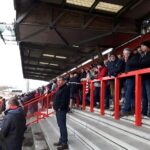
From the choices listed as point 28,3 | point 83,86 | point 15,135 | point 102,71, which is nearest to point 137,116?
point 15,135

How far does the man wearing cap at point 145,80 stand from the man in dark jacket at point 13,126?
2.50 metres

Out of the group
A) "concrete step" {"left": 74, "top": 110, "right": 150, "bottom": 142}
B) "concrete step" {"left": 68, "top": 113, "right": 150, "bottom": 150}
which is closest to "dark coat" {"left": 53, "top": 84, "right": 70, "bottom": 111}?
"concrete step" {"left": 68, "top": 113, "right": 150, "bottom": 150}

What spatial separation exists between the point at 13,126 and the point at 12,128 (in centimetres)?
5

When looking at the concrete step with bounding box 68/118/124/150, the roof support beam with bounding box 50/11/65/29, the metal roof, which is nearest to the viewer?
the concrete step with bounding box 68/118/124/150

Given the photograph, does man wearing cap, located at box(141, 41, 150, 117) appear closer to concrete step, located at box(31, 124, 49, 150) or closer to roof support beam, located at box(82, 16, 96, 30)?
concrete step, located at box(31, 124, 49, 150)

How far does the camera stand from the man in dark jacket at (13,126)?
6492 mm

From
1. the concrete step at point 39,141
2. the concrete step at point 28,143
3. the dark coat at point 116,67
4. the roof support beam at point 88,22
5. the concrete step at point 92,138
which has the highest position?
the roof support beam at point 88,22

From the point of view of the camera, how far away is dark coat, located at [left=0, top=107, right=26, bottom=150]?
21.3ft

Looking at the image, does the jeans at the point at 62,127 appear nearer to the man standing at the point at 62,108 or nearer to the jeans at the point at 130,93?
the man standing at the point at 62,108

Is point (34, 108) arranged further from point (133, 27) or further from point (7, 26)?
point (133, 27)

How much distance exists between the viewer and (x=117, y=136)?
653 cm

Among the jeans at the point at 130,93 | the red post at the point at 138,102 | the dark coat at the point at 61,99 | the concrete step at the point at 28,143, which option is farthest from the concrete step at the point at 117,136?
the concrete step at the point at 28,143

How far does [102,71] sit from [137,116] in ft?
11.3

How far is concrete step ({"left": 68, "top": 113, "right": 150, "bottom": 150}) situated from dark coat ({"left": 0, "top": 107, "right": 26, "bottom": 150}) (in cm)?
175
